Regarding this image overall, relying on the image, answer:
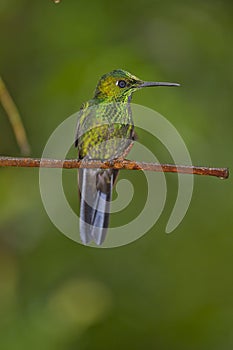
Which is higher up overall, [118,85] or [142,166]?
[118,85]

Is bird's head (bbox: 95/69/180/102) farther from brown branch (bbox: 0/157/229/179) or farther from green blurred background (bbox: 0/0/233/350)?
green blurred background (bbox: 0/0/233/350)

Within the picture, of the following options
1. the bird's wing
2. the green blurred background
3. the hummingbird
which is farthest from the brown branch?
the green blurred background

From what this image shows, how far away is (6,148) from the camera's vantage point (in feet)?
12.2

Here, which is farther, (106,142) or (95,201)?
(95,201)

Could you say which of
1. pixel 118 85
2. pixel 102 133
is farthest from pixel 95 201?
pixel 118 85

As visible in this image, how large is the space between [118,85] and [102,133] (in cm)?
15

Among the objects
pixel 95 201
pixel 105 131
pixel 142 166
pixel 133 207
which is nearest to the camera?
pixel 142 166

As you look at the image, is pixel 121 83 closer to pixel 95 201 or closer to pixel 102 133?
pixel 102 133

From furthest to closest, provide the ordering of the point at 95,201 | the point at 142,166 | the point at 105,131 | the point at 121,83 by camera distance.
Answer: the point at 95,201, the point at 105,131, the point at 121,83, the point at 142,166

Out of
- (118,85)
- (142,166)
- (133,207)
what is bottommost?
(133,207)

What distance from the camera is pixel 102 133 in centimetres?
177

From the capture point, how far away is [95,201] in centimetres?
188

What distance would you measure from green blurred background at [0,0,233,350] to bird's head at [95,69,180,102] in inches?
64.1

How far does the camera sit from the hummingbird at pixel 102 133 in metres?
1.67
